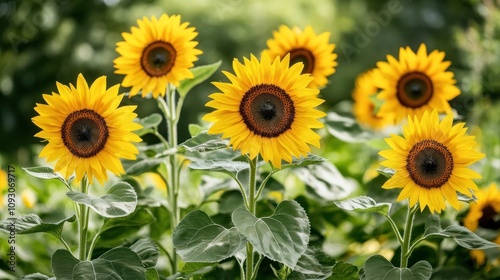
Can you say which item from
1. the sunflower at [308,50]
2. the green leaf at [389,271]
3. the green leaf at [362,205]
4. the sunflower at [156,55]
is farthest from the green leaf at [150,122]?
the green leaf at [389,271]

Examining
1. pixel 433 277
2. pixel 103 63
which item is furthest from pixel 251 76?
pixel 103 63

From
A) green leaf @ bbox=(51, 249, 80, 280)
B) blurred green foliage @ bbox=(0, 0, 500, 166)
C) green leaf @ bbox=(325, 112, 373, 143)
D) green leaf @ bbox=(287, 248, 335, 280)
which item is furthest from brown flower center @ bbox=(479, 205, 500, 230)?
blurred green foliage @ bbox=(0, 0, 500, 166)

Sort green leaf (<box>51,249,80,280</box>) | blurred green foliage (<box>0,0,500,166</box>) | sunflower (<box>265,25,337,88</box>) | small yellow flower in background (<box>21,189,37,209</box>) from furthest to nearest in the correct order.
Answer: blurred green foliage (<box>0,0,500,166</box>) < small yellow flower in background (<box>21,189,37,209</box>) < sunflower (<box>265,25,337,88</box>) < green leaf (<box>51,249,80,280</box>)

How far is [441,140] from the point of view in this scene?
201cm

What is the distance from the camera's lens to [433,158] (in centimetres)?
198

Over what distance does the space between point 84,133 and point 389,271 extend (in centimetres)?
88

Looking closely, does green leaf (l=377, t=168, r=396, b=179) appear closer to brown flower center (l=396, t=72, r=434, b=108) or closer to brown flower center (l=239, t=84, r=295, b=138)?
brown flower center (l=239, t=84, r=295, b=138)

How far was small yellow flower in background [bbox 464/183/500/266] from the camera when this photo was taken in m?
2.54

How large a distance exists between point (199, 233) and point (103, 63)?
1243cm

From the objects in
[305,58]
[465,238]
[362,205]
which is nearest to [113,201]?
[362,205]

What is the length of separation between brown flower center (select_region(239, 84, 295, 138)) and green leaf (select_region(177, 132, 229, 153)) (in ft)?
0.33

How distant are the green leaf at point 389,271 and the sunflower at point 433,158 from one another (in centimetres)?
17

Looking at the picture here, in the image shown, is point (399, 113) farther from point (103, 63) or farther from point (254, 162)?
point (103, 63)

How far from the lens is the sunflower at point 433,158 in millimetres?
1986
